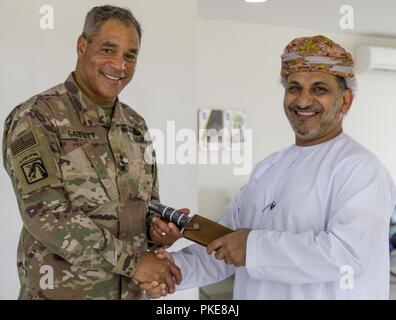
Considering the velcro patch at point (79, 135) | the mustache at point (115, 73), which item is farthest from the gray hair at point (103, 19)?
the velcro patch at point (79, 135)

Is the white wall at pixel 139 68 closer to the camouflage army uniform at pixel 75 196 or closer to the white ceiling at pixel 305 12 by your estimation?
the camouflage army uniform at pixel 75 196

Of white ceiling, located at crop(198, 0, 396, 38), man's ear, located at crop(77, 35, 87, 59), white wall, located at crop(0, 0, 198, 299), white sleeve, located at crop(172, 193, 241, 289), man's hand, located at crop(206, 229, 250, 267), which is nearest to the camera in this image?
man's hand, located at crop(206, 229, 250, 267)

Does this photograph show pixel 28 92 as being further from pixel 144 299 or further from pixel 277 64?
pixel 277 64

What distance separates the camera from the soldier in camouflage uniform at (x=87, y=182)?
48.9 inches

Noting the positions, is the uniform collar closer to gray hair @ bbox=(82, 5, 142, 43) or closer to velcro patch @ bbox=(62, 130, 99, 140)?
velcro patch @ bbox=(62, 130, 99, 140)

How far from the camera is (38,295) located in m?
1.35

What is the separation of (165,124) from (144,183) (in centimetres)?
60

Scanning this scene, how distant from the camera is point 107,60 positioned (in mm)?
1415

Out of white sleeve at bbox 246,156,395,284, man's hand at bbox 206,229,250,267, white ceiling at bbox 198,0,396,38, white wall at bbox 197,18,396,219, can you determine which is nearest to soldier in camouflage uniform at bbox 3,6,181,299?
man's hand at bbox 206,229,250,267

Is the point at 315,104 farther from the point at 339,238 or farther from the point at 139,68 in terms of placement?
the point at 139,68

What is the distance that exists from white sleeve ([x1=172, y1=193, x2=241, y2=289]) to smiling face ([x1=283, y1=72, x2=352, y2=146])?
387 mm

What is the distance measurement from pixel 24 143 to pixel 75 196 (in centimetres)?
19

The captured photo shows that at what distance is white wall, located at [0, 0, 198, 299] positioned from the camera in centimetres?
182

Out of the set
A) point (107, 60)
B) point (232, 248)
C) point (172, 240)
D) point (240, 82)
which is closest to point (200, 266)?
point (172, 240)
